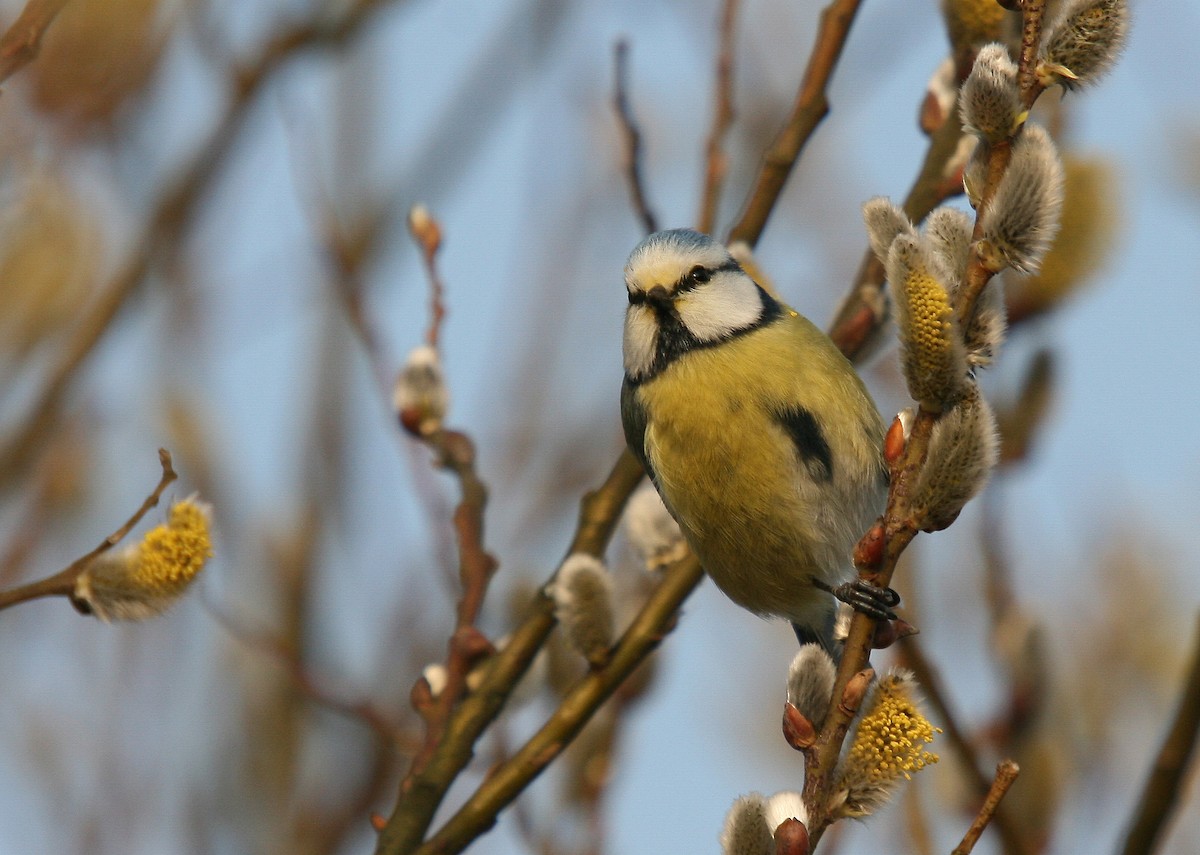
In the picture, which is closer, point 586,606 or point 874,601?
point 874,601

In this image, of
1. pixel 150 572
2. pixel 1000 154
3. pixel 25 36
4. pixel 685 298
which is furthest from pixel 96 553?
pixel 685 298

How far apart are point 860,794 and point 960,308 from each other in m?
0.55

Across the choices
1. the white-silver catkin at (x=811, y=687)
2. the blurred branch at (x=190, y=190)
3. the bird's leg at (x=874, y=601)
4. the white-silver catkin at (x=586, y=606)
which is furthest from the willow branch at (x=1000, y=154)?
the blurred branch at (x=190, y=190)

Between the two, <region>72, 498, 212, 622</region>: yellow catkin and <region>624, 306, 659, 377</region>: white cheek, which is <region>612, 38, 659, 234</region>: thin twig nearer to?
<region>624, 306, 659, 377</region>: white cheek

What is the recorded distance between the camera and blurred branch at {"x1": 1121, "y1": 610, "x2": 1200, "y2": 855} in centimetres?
181

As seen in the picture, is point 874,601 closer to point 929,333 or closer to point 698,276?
point 929,333

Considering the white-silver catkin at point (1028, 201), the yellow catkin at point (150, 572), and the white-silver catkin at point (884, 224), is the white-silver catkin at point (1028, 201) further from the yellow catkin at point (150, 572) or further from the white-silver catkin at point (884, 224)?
the yellow catkin at point (150, 572)

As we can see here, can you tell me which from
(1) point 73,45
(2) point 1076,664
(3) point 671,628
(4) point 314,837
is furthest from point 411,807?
(2) point 1076,664

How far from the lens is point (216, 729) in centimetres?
341

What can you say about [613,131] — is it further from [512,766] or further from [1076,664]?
[512,766]

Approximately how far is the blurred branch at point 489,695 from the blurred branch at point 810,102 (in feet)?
1.96

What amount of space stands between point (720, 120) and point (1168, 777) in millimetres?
1415

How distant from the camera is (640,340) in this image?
2691 mm

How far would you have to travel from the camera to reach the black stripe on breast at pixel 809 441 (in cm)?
237
